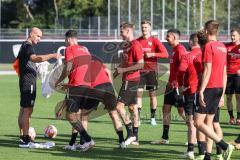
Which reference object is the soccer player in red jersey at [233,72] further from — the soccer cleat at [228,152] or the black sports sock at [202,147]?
the soccer cleat at [228,152]

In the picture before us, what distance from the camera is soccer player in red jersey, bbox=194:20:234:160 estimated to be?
10.1m

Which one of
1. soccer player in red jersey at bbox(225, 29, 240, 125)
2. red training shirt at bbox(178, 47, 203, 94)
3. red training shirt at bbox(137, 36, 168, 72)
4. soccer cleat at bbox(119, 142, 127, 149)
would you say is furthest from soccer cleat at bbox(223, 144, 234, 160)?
soccer player in red jersey at bbox(225, 29, 240, 125)

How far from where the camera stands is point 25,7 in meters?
70.9

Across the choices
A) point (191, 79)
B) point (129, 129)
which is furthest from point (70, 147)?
point (191, 79)

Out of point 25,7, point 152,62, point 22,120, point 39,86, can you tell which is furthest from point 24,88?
point 25,7

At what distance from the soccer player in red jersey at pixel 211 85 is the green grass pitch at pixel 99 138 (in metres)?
1.04

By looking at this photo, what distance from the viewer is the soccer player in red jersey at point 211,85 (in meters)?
10.1

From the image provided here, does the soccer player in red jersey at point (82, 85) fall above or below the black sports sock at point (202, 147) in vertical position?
above

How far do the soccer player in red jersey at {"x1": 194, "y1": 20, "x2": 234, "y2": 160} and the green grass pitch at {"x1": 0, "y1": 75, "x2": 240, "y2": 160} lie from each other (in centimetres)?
104

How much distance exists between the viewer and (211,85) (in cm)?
1031

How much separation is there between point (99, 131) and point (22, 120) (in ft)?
8.78

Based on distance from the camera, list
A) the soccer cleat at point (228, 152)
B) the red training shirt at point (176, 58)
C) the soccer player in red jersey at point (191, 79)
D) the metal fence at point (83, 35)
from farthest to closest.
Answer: the metal fence at point (83, 35) → the red training shirt at point (176, 58) → the soccer player in red jersey at point (191, 79) → the soccer cleat at point (228, 152)

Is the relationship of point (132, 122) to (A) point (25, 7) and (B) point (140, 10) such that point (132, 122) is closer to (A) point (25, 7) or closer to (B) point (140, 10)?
(B) point (140, 10)

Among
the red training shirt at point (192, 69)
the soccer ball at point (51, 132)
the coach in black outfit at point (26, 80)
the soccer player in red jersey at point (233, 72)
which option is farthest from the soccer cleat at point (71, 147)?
the soccer player in red jersey at point (233, 72)
